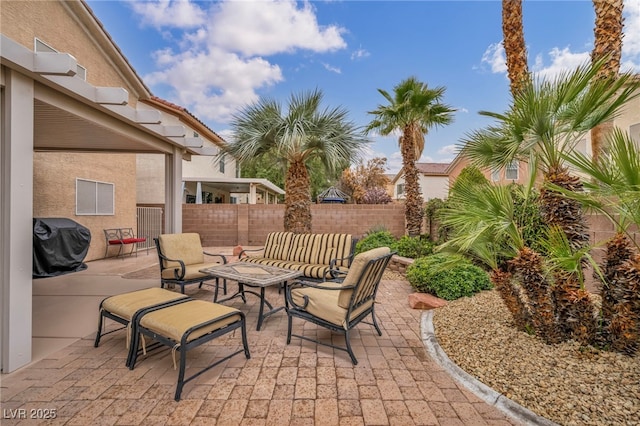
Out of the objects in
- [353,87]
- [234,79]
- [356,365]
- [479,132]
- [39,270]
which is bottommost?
[356,365]

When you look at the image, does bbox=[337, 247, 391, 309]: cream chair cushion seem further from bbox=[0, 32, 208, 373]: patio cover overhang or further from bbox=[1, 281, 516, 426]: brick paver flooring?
bbox=[0, 32, 208, 373]: patio cover overhang

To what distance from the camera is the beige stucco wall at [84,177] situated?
7.90 m

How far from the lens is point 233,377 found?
286 centimetres

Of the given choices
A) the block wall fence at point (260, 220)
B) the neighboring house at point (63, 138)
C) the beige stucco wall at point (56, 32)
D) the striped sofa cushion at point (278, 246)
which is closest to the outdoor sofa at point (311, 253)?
the striped sofa cushion at point (278, 246)

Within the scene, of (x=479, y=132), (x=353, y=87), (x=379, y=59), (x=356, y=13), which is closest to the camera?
(x=479, y=132)

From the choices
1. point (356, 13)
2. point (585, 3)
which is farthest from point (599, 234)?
point (356, 13)

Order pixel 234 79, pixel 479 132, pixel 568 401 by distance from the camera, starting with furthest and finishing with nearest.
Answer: pixel 234 79
pixel 479 132
pixel 568 401

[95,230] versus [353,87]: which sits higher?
[353,87]

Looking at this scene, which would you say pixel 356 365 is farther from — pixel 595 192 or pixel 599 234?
pixel 599 234

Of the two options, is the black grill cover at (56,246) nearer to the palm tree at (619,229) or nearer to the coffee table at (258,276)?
the coffee table at (258,276)

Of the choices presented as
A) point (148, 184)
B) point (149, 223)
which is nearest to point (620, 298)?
point (149, 223)

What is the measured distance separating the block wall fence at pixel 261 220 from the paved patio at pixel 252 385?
339 inches

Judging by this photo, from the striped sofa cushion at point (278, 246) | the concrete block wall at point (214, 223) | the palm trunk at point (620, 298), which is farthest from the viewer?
the concrete block wall at point (214, 223)

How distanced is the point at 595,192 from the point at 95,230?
12.1 m
